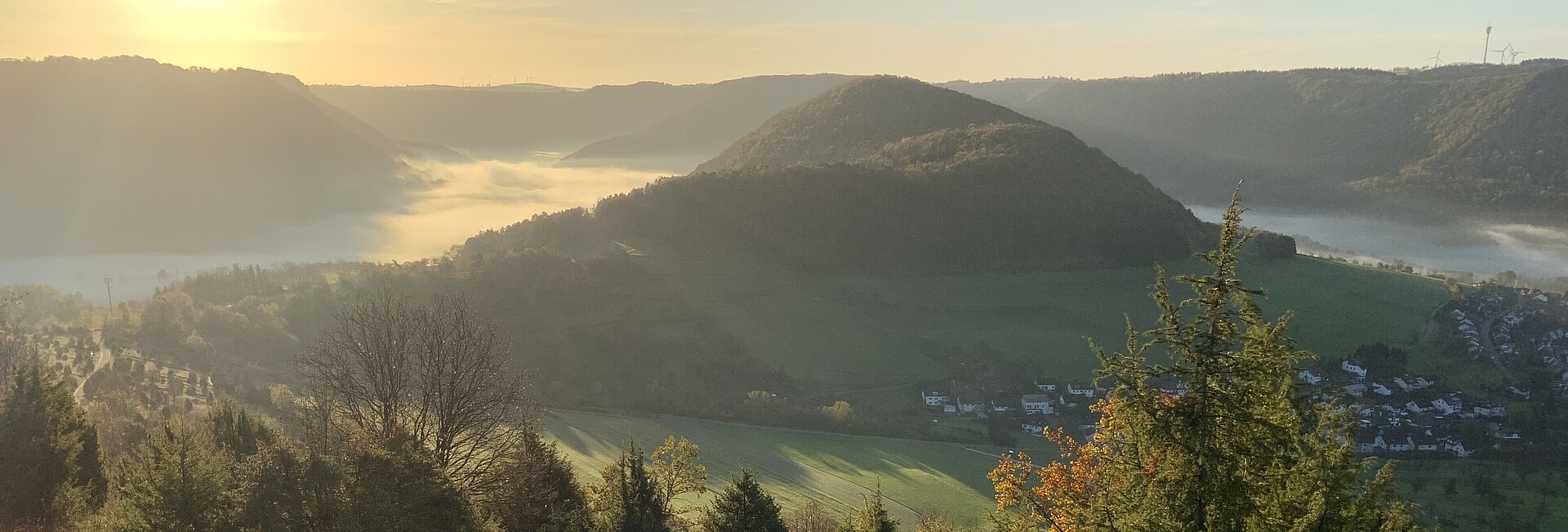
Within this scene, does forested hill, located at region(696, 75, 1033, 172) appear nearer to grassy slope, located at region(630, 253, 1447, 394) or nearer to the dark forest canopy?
the dark forest canopy

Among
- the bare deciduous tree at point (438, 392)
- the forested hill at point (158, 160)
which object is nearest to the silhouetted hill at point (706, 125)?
the forested hill at point (158, 160)

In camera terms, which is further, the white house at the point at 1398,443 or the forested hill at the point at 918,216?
the forested hill at the point at 918,216

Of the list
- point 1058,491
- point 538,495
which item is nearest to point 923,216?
point 538,495

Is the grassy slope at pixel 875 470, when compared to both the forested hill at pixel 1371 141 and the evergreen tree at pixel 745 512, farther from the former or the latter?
the forested hill at pixel 1371 141

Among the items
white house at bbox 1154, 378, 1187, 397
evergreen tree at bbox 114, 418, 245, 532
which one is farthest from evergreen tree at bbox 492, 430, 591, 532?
white house at bbox 1154, 378, 1187, 397

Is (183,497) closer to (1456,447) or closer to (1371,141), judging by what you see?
(1456,447)
